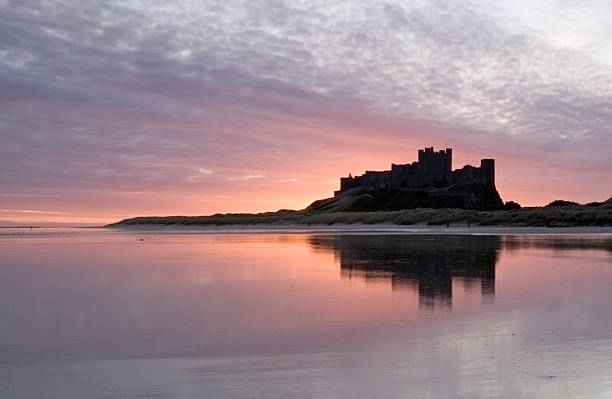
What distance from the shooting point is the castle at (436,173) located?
540 ft

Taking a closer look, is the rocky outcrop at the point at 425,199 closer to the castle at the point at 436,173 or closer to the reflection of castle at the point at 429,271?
the castle at the point at 436,173

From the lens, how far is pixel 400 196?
160625 mm

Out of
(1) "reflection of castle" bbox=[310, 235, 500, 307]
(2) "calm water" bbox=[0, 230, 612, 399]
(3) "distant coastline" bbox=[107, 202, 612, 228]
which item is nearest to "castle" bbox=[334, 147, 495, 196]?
(3) "distant coastline" bbox=[107, 202, 612, 228]

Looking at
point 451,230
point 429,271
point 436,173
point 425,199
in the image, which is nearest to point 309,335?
point 429,271

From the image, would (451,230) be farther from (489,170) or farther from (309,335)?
(489,170)

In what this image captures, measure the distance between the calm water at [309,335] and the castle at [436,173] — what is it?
500 ft

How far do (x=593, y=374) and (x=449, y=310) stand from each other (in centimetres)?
398

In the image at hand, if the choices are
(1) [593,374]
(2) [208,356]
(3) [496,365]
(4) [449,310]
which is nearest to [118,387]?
(2) [208,356]

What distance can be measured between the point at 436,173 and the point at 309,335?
162113 mm

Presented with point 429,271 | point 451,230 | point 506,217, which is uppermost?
point 506,217

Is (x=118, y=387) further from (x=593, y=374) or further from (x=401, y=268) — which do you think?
(x=401, y=268)

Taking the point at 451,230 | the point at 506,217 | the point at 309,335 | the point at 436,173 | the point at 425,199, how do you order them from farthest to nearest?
the point at 436,173 → the point at 425,199 → the point at 506,217 → the point at 451,230 → the point at 309,335

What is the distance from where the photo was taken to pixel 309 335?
812 cm

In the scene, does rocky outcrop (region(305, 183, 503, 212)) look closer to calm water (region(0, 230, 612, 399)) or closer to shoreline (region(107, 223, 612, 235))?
shoreline (region(107, 223, 612, 235))
